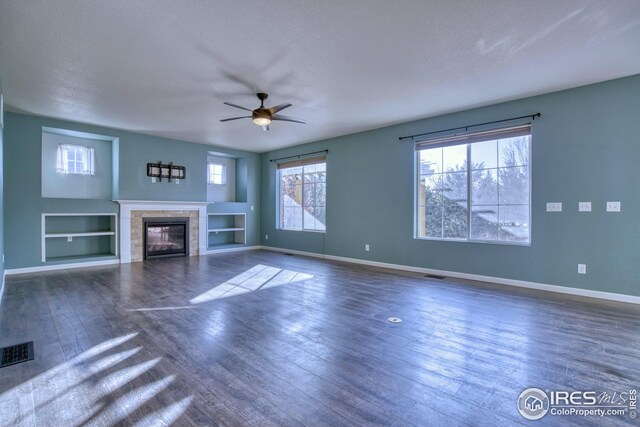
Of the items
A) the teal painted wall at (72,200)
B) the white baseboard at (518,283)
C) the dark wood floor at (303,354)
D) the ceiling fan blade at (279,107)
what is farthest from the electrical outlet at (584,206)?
the teal painted wall at (72,200)

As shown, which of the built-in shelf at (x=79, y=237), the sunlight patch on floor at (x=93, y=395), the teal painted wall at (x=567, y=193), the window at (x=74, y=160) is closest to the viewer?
the sunlight patch on floor at (x=93, y=395)

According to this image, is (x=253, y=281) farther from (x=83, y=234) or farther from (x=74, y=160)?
(x=74, y=160)

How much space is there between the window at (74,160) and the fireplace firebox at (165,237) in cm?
160

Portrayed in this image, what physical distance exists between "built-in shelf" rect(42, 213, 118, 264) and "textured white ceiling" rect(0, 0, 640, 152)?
2.24 metres

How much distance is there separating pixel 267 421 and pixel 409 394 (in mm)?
900

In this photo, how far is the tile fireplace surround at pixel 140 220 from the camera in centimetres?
659

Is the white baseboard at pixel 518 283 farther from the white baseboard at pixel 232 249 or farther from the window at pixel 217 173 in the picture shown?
the window at pixel 217 173

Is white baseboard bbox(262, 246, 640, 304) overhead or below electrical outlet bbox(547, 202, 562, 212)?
below

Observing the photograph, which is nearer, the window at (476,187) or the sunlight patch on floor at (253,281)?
the sunlight patch on floor at (253,281)

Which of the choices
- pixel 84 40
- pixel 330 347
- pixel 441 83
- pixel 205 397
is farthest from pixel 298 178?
pixel 205 397

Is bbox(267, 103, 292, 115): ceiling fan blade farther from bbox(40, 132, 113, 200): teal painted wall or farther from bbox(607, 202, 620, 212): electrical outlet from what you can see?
bbox(40, 132, 113, 200): teal painted wall

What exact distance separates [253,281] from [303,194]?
3511 mm

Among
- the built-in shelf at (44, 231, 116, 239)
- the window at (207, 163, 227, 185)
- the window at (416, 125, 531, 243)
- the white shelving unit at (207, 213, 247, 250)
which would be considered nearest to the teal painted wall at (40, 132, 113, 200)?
the built-in shelf at (44, 231, 116, 239)

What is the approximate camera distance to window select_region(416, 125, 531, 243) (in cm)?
469
